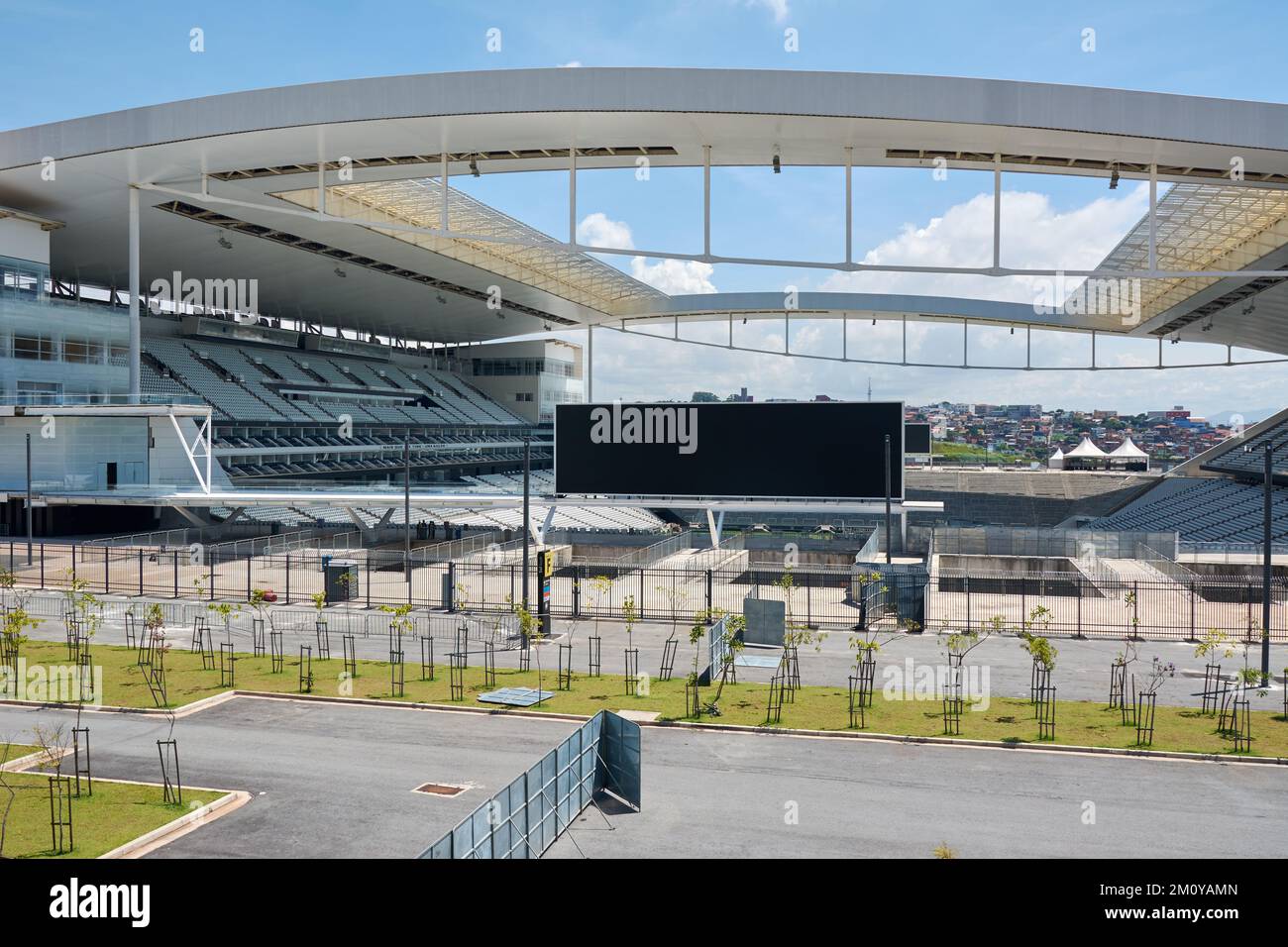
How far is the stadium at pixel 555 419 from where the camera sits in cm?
2728

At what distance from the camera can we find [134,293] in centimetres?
4209

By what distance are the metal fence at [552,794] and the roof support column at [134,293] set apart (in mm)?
36396

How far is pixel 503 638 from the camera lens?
26547 mm

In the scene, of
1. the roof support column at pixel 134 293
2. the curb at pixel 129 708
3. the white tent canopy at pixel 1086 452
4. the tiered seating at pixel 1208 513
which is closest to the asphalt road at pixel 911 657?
the curb at pixel 129 708

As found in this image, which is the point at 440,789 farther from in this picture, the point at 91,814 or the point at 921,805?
the point at 921,805

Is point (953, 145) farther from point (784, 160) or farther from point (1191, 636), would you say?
point (1191, 636)

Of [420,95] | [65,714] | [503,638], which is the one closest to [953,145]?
[420,95]

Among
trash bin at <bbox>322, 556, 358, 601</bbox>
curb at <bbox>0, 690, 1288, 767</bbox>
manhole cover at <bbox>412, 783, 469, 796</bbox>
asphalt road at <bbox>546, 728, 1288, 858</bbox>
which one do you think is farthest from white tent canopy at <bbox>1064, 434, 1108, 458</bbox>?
manhole cover at <bbox>412, 783, 469, 796</bbox>

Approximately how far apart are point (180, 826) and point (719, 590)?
22.8 meters

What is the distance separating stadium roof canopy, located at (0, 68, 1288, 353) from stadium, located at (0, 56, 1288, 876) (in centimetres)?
14

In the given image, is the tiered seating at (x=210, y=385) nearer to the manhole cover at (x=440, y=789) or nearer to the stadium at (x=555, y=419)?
the stadium at (x=555, y=419)

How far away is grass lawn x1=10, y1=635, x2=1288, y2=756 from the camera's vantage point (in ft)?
57.5
